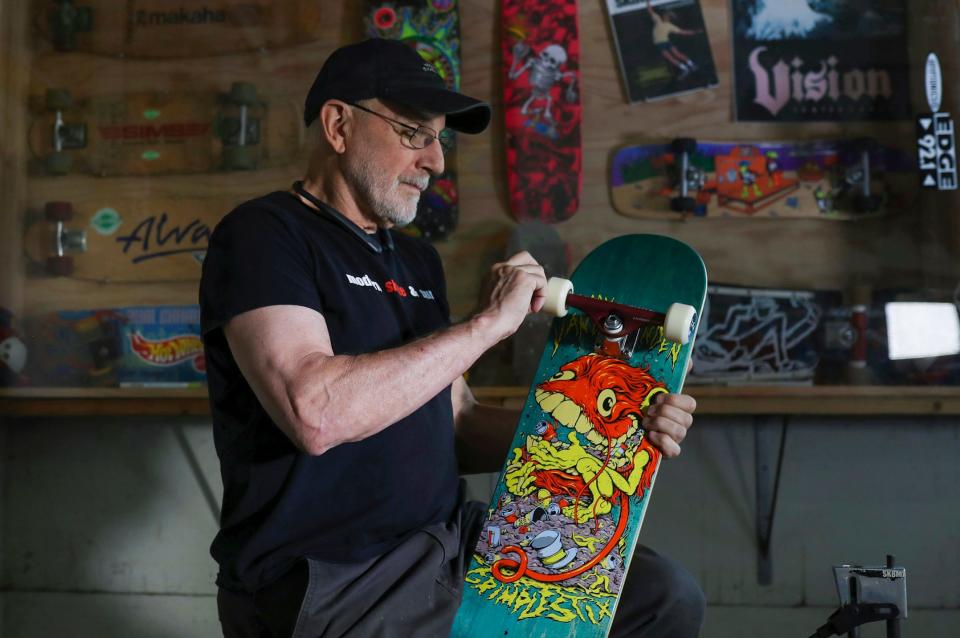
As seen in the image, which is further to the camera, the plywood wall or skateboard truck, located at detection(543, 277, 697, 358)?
the plywood wall

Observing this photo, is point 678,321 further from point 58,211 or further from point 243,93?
point 58,211

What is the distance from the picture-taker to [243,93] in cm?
294

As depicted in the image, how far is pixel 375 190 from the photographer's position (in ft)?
5.51

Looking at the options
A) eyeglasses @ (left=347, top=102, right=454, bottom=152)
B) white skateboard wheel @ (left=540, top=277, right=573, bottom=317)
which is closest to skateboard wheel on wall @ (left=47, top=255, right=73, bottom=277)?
eyeglasses @ (left=347, top=102, right=454, bottom=152)

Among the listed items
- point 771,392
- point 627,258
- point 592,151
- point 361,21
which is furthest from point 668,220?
point 361,21

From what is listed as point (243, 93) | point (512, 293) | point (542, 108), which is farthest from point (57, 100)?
point (512, 293)

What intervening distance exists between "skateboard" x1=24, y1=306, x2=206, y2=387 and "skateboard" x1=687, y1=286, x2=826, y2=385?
159 cm

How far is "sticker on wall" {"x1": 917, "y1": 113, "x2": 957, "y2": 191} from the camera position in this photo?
2.70 meters

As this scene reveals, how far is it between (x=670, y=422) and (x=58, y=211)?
2252 mm

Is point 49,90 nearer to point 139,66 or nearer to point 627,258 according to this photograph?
point 139,66

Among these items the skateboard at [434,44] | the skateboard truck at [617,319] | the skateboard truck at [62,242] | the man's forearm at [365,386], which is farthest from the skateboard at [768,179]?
the skateboard truck at [62,242]

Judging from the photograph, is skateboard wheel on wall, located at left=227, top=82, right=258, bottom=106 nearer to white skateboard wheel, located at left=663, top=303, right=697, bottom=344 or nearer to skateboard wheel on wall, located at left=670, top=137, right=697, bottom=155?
skateboard wheel on wall, located at left=670, top=137, right=697, bottom=155

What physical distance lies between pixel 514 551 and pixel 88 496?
196cm

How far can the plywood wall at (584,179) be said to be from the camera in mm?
2773
